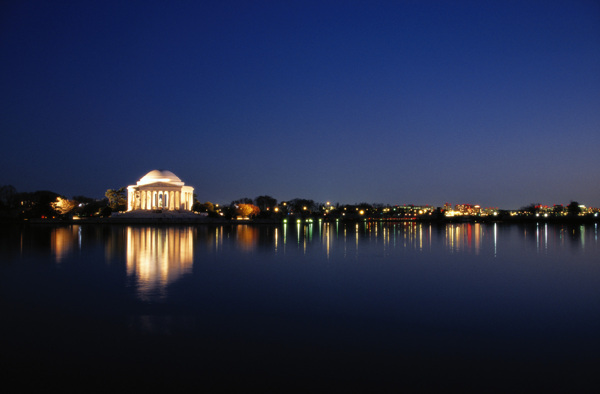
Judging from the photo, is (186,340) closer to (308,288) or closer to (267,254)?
(308,288)

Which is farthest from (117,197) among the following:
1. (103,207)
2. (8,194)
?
(8,194)

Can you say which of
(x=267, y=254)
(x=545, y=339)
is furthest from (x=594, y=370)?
(x=267, y=254)

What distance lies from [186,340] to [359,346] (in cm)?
339

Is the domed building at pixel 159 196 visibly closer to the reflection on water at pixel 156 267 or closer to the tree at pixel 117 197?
the tree at pixel 117 197

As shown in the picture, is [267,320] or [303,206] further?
[303,206]

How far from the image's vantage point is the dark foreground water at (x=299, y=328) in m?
7.36

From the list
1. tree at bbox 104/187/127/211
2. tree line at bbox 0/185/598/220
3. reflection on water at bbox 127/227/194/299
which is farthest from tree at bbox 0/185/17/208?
reflection on water at bbox 127/227/194/299

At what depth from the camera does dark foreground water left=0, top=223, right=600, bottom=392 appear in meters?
7.36

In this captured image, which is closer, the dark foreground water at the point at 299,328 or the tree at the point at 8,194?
the dark foreground water at the point at 299,328

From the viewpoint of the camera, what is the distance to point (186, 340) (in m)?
9.11

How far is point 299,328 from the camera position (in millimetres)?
10086

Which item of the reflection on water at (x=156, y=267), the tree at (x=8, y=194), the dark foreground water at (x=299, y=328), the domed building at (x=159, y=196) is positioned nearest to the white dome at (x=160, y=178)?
the domed building at (x=159, y=196)

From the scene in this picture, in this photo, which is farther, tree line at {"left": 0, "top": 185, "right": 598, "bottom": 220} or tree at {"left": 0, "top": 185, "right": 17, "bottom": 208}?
tree at {"left": 0, "top": 185, "right": 17, "bottom": 208}

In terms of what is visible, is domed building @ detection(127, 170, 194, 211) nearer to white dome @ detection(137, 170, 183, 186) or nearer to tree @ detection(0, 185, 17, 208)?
white dome @ detection(137, 170, 183, 186)
